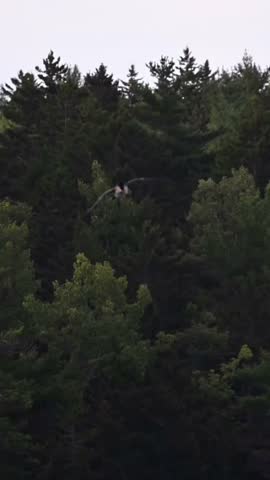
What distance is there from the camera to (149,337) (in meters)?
50.2

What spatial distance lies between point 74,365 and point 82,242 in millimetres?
7164

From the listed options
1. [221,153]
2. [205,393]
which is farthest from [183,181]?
[205,393]

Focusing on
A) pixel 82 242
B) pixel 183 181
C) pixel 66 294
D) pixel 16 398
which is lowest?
pixel 16 398

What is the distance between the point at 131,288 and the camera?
50000mm

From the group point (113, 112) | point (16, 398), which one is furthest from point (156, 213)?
point (16, 398)

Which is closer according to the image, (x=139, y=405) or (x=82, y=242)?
(x=139, y=405)

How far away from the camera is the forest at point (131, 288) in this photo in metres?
44.1

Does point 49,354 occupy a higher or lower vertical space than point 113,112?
lower

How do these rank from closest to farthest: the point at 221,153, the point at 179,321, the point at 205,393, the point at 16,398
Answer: the point at 16,398
the point at 205,393
the point at 179,321
the point at 221,153

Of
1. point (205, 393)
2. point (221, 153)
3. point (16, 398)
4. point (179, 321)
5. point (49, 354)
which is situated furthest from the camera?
→ point (221, 153)

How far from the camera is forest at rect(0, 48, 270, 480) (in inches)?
1737

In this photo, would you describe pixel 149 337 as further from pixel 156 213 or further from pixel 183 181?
pixel 183 181

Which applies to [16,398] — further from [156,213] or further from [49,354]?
[156,213]

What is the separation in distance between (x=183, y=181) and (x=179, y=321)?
10.1 metres
